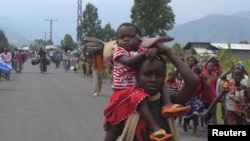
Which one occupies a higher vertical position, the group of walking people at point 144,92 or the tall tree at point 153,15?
the tall tree at point 153,15

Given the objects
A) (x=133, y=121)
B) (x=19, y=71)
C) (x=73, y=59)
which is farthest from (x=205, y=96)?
(x=73, y=59)

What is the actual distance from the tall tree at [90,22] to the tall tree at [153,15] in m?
18.1

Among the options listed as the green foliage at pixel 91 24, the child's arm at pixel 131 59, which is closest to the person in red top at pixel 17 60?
the green foliage at pixel 91 24

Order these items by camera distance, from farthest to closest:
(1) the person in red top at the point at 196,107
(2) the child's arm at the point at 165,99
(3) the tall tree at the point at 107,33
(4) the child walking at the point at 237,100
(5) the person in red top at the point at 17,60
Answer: (3) the tall tree at the point at 107,33 < (5) the person in red top at the point at 17,60 < (1) the person in red top at the point at 196,107 < (4) the child walking at the point at 237,100 < (2) the child's arm at the point at 165,99

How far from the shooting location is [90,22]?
193 feet

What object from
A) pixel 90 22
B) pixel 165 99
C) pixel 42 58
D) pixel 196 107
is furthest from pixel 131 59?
pixel 90 22

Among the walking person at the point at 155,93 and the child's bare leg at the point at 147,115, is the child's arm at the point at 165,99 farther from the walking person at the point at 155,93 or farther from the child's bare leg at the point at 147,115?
the child's bare leg at the point at 147,115

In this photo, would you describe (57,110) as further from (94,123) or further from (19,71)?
(19,71)

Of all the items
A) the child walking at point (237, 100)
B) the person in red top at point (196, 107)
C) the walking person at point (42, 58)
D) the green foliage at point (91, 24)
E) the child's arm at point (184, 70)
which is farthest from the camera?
the green foliage at point (91, 24)

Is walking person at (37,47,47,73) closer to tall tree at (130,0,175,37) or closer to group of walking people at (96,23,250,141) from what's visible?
tall tree at (130,0,175,37)

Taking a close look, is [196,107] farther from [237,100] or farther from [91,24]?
[91,24]

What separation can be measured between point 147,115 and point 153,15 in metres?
36.6

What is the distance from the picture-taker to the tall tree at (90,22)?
58594 mm

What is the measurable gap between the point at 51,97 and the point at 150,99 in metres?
12.9
